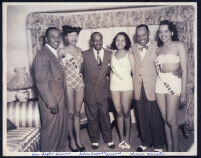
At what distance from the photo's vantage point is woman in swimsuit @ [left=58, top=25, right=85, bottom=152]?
3.23 metres

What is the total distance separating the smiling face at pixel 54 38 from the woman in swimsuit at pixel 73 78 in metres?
0.08

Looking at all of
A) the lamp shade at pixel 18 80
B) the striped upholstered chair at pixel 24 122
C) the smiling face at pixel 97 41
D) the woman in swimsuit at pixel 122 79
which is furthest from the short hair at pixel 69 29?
the striped upholstered chair at pixel 24 122

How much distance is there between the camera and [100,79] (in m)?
3.24

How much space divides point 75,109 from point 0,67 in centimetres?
106

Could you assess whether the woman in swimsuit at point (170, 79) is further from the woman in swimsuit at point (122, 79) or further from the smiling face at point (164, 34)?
the woman in swimsuit at point (122, 79)

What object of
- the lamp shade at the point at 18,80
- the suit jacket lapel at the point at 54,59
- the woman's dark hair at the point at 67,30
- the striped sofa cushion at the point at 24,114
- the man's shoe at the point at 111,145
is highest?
the woman's dark hair at the point at 67,30

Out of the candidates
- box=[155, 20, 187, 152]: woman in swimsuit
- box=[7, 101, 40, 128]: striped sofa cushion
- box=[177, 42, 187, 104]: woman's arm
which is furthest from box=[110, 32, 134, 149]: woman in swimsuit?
box=[7, 101, 40, 128]: striped sofa cushion

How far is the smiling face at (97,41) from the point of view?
325cm

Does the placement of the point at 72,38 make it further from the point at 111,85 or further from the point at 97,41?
the point at 111,85

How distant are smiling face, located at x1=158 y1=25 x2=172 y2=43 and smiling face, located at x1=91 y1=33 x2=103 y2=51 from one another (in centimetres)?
72

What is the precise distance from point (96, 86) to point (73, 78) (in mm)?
297

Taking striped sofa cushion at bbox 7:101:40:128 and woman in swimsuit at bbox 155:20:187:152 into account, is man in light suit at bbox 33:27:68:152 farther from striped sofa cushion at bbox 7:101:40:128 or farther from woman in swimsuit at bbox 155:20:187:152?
woman in swimsuit at bbox 155:20:187:152

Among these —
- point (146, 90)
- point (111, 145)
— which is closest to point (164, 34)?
point (146, 90)

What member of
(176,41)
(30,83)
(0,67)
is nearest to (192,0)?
(176,41)
